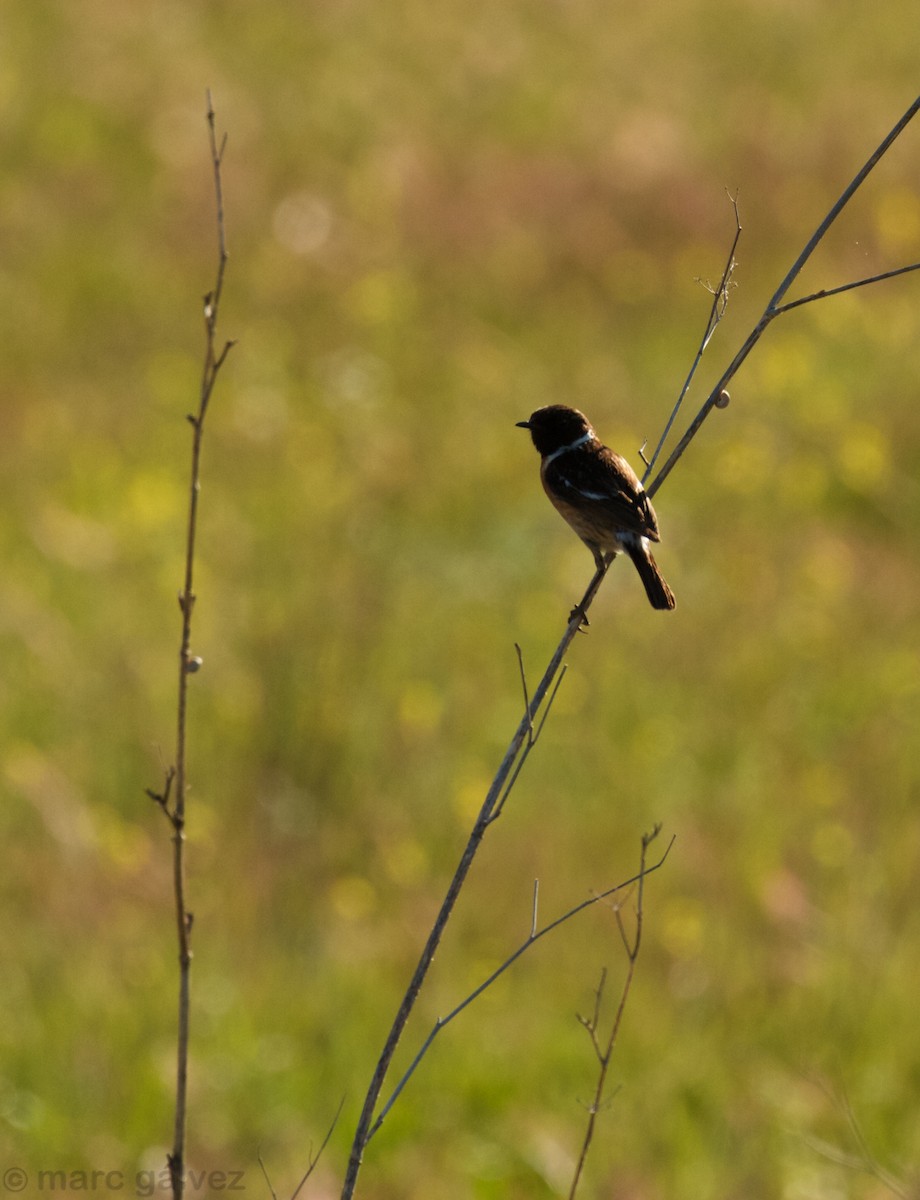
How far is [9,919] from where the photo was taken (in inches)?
231

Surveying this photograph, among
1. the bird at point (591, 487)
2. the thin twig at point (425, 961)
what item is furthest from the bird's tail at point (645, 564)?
the thin twig at point (425, 961)

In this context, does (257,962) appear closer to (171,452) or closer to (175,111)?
(171,452)

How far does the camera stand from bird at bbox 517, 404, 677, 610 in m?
3.84

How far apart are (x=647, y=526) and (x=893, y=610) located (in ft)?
17.8

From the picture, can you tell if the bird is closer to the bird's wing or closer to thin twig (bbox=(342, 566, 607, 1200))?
the bird's wing

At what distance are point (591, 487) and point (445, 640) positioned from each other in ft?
14.0

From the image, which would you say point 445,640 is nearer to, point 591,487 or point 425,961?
point 591,487


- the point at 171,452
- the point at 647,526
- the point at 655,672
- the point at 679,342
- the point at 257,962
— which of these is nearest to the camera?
the point at 647,526

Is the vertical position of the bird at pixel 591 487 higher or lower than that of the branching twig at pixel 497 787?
higher

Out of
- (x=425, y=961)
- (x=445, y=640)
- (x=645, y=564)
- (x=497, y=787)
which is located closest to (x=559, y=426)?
(x=645, y=564)

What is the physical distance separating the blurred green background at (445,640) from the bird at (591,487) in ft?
5.07

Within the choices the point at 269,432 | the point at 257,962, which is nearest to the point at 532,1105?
the point at 257,962

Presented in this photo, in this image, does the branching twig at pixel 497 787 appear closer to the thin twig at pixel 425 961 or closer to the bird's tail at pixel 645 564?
the thin twig at pixel 425 961

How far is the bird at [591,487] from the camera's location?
3.84 meters
